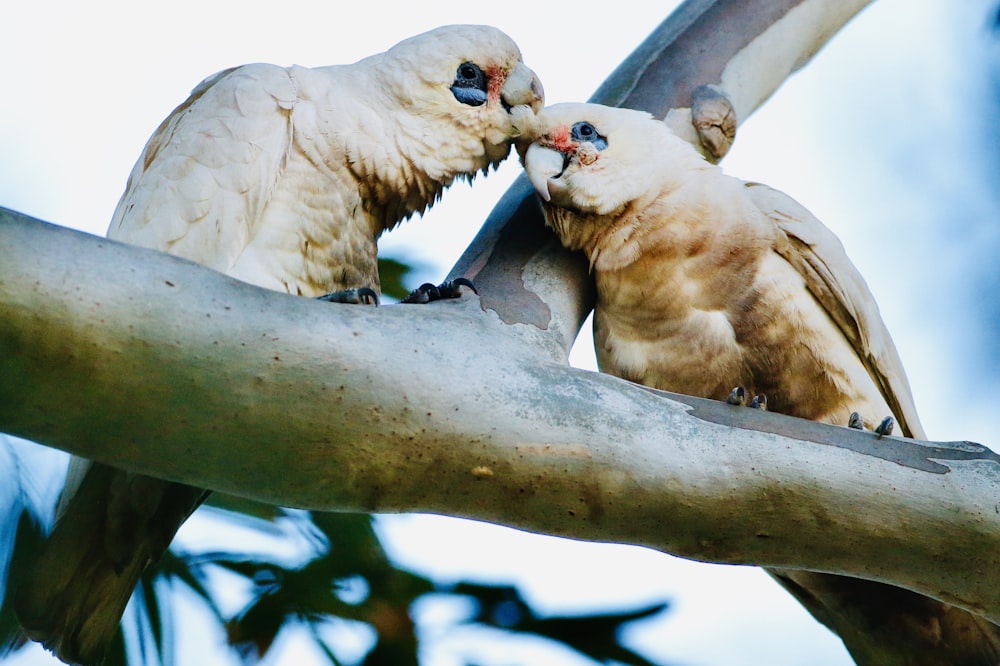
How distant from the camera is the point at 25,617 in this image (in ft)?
7.39

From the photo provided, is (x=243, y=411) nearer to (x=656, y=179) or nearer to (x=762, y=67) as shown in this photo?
(x=656, y=179)

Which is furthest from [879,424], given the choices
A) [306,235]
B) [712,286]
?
[306,235]

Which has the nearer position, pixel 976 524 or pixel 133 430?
pixel 133 430

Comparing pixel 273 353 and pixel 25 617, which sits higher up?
pixel 273 353

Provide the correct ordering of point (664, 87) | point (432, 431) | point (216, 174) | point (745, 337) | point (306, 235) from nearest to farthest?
1. point (432, 431)
2. point (216, 174)
3. point (306, 235)
4. point (745, 337)
5. point (664, 87)

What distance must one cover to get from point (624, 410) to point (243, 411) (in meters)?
0.70

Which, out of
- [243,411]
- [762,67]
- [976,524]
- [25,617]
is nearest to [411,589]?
[25,617]

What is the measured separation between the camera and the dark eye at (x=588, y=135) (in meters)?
3.09

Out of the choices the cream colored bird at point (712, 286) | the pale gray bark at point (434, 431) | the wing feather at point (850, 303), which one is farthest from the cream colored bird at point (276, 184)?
the wing feather at point (850, 303)

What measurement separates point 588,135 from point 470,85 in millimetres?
366

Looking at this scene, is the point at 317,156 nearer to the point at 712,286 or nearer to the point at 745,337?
the point at 712,286

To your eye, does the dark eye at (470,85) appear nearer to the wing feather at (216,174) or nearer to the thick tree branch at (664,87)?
the thick tree branch at (664,87)

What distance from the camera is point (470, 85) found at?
3.12 meters

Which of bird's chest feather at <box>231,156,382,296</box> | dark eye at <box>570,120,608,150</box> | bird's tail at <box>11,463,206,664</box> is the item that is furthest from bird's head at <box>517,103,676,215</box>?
bird's tail at <box>11,463,206,664</box>
